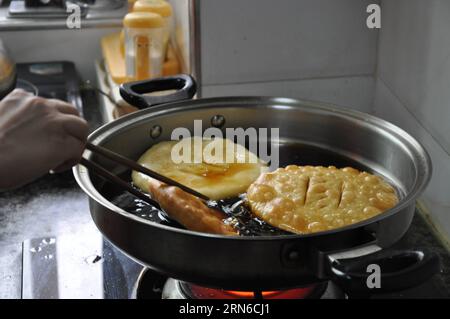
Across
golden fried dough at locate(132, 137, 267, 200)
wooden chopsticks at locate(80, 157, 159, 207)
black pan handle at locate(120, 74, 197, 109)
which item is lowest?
golden fried dough at locate(132, 137, 267, 200)

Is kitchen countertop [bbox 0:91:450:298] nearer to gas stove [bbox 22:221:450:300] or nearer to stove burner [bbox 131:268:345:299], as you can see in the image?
gas stove [bbox 22:221:450:300]

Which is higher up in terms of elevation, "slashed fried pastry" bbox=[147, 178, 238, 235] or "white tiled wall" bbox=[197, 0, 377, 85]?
"white tiled wall" bbox=[197, 0, 377, 85]

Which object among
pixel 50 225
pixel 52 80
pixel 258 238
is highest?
pixel 258 238

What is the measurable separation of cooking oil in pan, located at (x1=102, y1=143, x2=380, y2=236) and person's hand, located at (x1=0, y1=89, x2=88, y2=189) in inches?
7.7

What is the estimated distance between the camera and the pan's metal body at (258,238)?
90 centimetres

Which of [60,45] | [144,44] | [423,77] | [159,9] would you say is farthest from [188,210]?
[60,45]

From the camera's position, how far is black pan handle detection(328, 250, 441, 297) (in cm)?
83

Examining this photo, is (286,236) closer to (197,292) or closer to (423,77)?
(197,292)

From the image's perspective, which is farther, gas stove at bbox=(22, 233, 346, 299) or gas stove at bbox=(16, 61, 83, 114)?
gas stove at bbox=(16, 61, 83, 114)

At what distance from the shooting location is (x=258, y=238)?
90 cm

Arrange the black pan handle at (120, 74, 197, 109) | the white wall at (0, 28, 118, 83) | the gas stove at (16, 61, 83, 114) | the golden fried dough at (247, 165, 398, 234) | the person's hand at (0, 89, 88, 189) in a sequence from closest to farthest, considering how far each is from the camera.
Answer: the person's hand at (0, 89, 88, 189) < the golden fried dough at (247, 165, 398, 234) < the black pan handle at (120, 74, 197, 109) < the gas stove at (16, 61, 83, 114) < the white wall at (0, 28, 118, 83)

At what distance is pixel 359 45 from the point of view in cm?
156

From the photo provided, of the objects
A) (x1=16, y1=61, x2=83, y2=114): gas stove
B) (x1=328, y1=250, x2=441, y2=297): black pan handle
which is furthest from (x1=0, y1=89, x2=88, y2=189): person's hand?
(x1=16, y1=61, x2=83, y2=114): gas stove

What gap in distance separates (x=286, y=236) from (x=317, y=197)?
0.88ft
